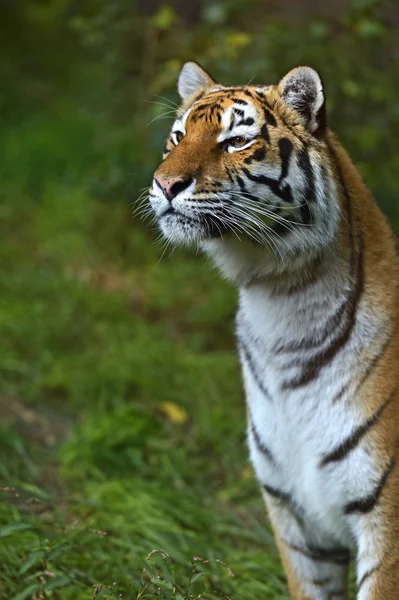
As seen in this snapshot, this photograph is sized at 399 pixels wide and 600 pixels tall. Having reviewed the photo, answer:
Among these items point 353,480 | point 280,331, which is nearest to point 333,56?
point 280,331

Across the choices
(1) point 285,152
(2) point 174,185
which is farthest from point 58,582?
(1) point 285,152

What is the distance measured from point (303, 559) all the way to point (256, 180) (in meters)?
Result: 1.39

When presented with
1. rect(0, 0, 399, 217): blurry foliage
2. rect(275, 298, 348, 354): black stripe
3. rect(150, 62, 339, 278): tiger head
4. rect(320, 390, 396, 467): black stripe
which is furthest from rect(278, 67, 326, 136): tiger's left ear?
rect(0, 0, 399, 217): blurry foliage

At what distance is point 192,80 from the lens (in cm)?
364

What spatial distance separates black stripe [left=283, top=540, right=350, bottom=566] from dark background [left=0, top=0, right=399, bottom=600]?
29 centimetres

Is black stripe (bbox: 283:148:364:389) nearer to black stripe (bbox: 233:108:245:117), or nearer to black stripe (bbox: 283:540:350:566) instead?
black stripe (bbox: 233:108:245:117)

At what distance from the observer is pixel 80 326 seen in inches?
254

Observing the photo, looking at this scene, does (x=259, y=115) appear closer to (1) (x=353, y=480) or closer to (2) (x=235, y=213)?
(2) (x=235, y=213)

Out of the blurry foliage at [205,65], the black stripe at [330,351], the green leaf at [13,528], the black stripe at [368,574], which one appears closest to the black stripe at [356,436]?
the black stripe at [330,351]

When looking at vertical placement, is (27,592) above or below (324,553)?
below

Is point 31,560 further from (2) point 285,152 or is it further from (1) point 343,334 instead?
(2) point 285,152

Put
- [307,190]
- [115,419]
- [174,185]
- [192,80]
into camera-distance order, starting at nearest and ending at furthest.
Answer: [174,185] < [307,190] < [192,80] < [115,419]

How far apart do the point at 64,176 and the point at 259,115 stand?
18.6 feet

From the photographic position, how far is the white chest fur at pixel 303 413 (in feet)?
10.2
